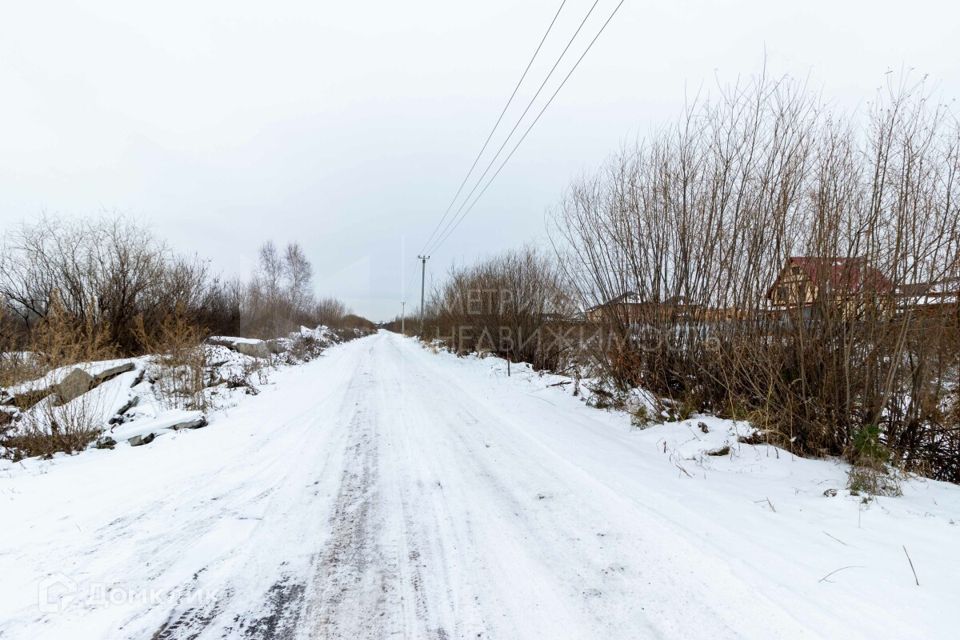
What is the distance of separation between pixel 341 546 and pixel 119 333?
644 inches

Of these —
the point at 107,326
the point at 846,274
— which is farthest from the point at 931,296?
the point at 107,326

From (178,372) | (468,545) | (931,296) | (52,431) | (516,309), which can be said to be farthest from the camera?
(516,309)

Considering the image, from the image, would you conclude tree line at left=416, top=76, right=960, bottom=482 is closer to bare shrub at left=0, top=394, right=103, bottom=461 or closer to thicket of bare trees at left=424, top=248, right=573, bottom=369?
thicket of bare trees at left=424, top=248, right=573, bottom=369

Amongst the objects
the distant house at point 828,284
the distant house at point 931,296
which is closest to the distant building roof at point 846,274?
the distant house at point 828,284

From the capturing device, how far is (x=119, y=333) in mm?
13898

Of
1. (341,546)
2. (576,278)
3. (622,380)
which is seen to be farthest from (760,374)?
(341,546)

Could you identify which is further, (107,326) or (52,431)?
(107,326)

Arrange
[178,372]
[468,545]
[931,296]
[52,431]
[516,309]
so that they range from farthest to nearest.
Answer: [516,309] → [178,372] → [52,431] → [931,296] → [468,545]

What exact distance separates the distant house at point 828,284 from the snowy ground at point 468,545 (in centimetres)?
186

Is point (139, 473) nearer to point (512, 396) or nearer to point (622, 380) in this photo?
point (512, 396)

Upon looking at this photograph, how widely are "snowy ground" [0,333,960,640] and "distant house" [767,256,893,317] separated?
73.4 inches

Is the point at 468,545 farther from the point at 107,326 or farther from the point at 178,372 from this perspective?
the point at 107,326

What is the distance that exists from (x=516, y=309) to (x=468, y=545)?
11963 millimetres

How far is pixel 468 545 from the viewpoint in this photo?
2641 mm
